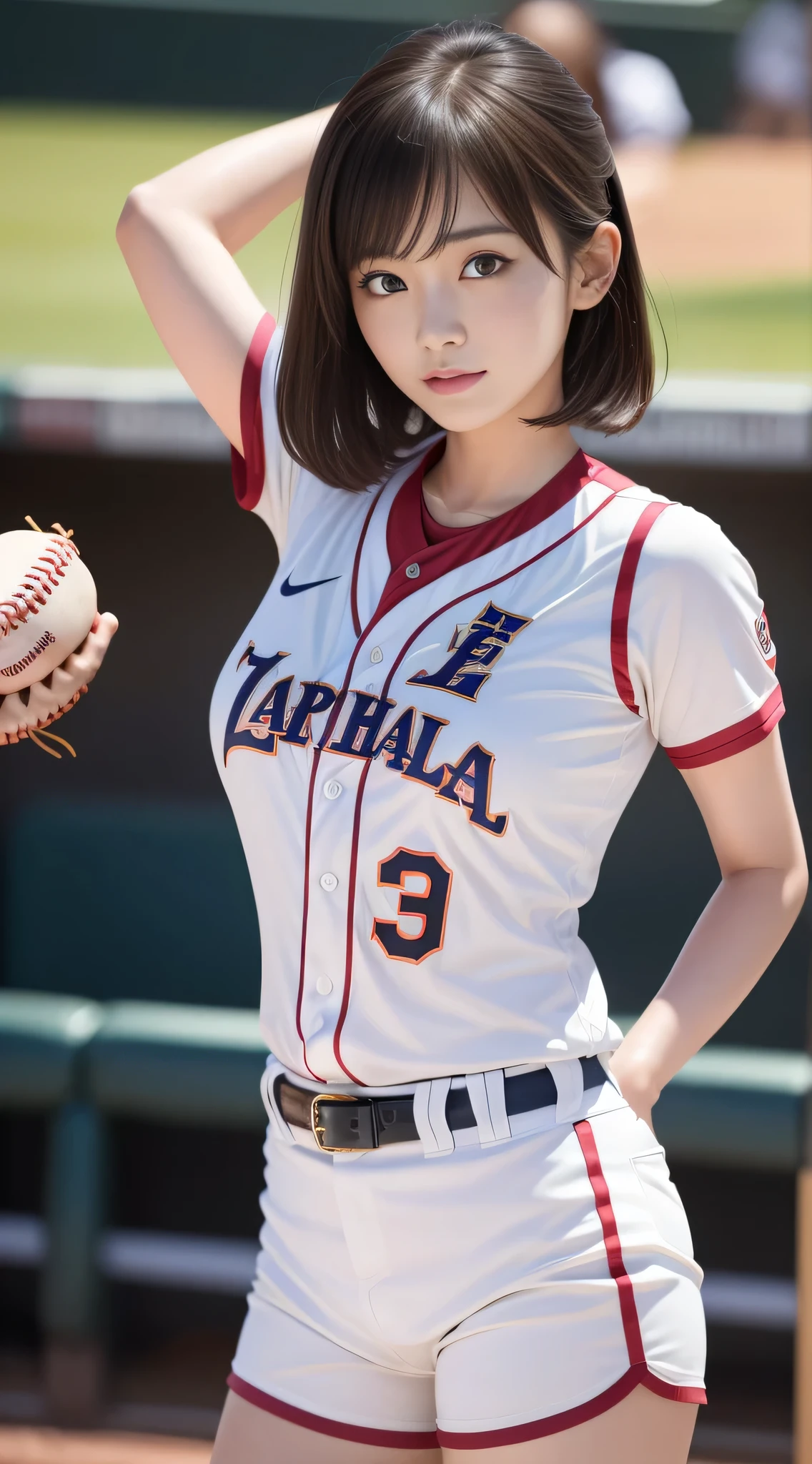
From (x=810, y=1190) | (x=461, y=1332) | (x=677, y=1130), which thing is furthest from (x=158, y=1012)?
(x=461, y=1332)

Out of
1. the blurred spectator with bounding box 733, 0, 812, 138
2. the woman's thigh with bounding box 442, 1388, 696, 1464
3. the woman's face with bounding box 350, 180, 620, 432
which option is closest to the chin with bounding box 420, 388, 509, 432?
the woman's face with bounding box 350, 180, 620, 432

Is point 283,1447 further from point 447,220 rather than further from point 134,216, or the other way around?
point 134,216

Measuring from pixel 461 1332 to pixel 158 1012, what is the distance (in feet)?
5.74

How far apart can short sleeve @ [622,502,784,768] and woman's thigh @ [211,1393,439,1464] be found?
579 mm

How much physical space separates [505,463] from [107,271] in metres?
4.13

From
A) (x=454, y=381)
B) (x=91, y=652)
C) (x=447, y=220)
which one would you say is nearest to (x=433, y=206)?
(x=447, y=220)

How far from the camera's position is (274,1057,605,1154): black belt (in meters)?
1.09

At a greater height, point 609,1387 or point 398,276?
point 398,276

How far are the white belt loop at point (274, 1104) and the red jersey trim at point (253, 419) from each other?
525mm

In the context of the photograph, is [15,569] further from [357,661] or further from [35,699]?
[357,661]

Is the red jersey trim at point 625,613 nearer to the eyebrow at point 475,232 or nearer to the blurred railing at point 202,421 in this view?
A: the eyebrow at point 475,232

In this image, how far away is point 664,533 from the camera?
1.12 meters

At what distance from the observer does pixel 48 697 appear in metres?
1.22

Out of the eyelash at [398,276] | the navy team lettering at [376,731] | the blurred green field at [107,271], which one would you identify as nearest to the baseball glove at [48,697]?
the navy team lettering at [376,731]
